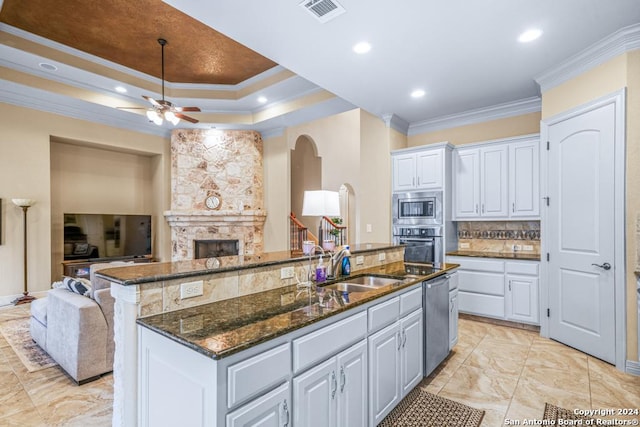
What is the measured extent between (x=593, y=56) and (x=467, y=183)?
198 cm

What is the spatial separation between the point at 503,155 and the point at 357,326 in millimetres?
3683

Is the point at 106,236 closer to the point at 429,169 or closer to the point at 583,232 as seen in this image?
the point at 429,169

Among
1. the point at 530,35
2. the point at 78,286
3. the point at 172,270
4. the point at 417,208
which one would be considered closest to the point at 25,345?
the point at 78,286

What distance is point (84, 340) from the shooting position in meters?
2.64

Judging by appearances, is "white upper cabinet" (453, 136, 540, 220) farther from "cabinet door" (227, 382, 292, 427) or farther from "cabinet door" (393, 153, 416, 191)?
"cabinet door" (227, 382, 292, 427)

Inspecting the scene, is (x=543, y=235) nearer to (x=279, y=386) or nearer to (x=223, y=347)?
(x=279, y=386)

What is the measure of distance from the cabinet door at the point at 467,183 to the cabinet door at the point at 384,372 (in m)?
3.04

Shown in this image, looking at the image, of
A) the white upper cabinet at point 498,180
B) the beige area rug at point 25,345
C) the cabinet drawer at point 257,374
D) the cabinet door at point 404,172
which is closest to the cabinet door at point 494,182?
the white upper cabinet at point 498,180

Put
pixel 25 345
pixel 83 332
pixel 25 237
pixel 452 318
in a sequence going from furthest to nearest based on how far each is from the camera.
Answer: pixel 25 237 < pixel 25 345 < pixel 452 318 < pixel 83 332

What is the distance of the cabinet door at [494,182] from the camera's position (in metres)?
4.38

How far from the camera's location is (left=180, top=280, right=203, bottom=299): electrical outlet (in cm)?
172

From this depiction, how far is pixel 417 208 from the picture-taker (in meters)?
4.90

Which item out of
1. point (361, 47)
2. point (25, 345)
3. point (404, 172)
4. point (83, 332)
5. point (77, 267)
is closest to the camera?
point (83, 332)

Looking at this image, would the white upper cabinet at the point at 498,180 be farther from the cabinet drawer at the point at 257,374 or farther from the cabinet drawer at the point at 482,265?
the cabinet drawer at the point at 257,374
